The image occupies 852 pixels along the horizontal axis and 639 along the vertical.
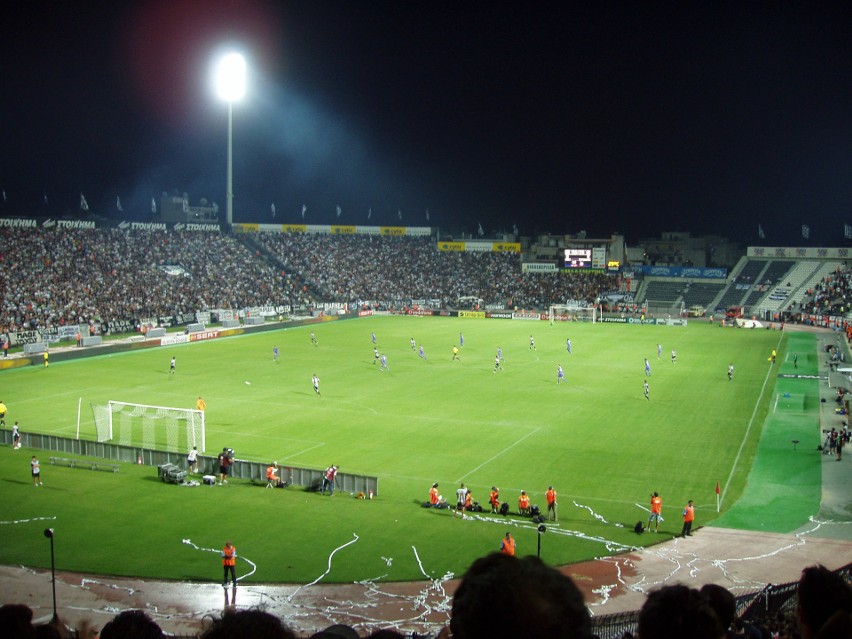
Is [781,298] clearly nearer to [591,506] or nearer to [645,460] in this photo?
[645,460]

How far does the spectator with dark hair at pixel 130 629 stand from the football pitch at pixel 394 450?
1688 cm

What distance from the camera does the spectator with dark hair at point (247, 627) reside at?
309cm

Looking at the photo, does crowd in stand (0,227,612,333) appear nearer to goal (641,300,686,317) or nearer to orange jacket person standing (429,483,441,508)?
goal (641,300,686,317)

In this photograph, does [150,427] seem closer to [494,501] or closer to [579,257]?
[494,501]

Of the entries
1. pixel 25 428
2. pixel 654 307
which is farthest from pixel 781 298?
pixel 25 428

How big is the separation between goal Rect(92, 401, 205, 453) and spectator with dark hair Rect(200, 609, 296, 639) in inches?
1170

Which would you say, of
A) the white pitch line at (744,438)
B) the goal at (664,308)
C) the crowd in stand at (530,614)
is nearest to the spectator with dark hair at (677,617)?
the crowd in stand at (530,614)

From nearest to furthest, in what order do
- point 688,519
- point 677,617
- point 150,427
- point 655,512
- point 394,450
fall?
point 677,617
point 688,519
point 655,512
point 394,450
point 150,427

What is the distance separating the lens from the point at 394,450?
32.7 meters

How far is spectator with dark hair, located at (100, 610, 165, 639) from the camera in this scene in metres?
3.54

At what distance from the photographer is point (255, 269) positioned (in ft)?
325

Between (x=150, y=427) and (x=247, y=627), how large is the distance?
117 ft

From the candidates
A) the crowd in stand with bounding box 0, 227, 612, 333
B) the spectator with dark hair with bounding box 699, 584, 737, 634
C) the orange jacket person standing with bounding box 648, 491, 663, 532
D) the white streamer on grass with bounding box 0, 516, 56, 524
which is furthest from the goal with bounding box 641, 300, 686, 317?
the spectator with dark hair with bounding box 699, 584, 737, 634

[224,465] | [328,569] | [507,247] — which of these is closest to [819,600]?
[328,569]
